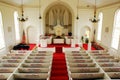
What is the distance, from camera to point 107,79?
479 cm

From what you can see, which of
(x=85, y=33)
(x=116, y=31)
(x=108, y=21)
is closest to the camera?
(x=116, y=31)

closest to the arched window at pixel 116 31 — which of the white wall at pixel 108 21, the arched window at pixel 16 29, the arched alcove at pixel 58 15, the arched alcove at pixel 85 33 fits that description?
the white wall at pixel 108 21

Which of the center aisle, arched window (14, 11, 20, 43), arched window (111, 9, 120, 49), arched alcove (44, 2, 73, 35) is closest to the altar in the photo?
arched alcove (44, 2, 73, 35)

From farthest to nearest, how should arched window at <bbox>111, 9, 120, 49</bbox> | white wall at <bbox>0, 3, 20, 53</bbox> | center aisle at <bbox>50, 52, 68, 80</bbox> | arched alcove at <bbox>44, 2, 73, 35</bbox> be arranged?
1. arched alcove at <bbox>44, 2, 73, 35</bbox>
2. white wall at <bbox>0, 3, 20, 53</bbox>
3. arched window at <bbox>111, 9, 120, 49</bbox>
4. center aisle at <bbox>50, 52, 68, 80</bbox>

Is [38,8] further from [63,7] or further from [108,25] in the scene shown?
[108,25]

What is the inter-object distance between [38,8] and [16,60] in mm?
8023

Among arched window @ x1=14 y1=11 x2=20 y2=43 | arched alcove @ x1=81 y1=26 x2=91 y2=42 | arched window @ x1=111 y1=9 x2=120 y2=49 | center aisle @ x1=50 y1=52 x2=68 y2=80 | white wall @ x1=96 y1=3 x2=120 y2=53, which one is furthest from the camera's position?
arched alcove @ x1=81 y1=26 x2=91 y2=42

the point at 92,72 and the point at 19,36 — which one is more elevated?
the point at 19,36

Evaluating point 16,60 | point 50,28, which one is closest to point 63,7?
point 50,28

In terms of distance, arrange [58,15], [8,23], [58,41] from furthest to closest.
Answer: [58,15]
[58,41]
[8,23]

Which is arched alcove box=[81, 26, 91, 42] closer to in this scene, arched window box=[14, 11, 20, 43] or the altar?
the altar

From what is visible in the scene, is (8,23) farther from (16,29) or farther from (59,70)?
(59,70)

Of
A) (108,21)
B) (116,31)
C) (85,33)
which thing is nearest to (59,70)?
(116,31)

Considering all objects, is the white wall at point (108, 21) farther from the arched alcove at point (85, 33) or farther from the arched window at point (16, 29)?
the arched window at point (16, 29)
